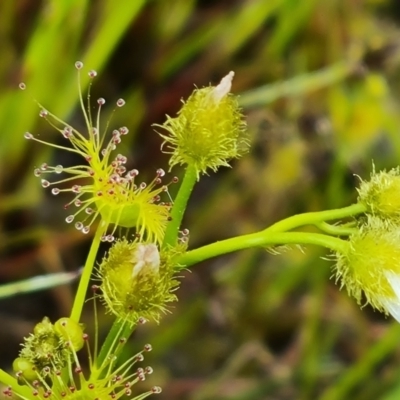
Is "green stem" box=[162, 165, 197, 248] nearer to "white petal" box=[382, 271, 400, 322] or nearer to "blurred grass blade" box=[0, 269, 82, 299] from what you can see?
"white petal" box=[382, 271, 400, 322]

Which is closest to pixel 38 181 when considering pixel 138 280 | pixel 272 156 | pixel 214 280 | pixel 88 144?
pixel 214 280

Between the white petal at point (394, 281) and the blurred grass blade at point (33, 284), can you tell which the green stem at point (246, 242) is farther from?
the blurred grass blade at point (33, 284)

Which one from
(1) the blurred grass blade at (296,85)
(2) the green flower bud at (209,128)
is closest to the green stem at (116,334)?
(2) the green flower bud at (209,128)

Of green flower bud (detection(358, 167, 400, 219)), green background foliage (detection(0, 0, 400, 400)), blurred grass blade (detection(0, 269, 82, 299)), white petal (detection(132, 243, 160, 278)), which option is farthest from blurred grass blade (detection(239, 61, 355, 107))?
white petal (detection(132, 243, 160, 278))

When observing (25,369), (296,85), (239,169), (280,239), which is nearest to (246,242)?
(280,239)

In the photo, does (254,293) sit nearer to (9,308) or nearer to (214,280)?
(214,280)
